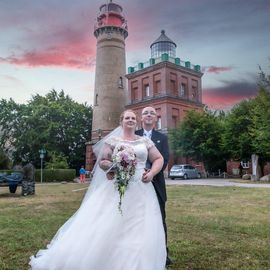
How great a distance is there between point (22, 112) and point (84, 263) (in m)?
45.6

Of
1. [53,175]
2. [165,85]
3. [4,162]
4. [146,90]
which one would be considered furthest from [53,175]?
[165,85]

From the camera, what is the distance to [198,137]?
1564 inches

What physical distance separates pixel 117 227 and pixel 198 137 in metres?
36.3

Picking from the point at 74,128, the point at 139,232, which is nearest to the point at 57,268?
the point at 139,232

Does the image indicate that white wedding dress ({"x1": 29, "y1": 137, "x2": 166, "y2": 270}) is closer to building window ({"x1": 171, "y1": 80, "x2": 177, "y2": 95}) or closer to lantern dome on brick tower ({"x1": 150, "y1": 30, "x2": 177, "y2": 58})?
building window ({"x1": 171, "y1": 80, "x2": 177, "y2": 95})

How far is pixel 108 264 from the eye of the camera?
4109mm

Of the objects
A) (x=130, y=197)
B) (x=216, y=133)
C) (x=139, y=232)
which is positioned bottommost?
(x=139, y=232)

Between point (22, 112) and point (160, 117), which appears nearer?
point (160, 117)

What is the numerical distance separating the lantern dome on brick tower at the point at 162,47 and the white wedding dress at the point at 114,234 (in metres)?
44.1

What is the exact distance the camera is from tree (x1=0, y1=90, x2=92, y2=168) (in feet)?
147

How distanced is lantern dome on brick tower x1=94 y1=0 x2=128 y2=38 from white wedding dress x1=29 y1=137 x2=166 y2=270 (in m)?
43.2

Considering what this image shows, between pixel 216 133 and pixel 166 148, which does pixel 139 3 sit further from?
pixel 216 133

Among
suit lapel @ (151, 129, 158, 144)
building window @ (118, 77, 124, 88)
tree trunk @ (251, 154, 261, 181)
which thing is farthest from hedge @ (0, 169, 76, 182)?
suit lapel @ (151, 129, 158, 144)

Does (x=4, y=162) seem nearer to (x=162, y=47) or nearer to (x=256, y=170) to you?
(x=162, y=47)
